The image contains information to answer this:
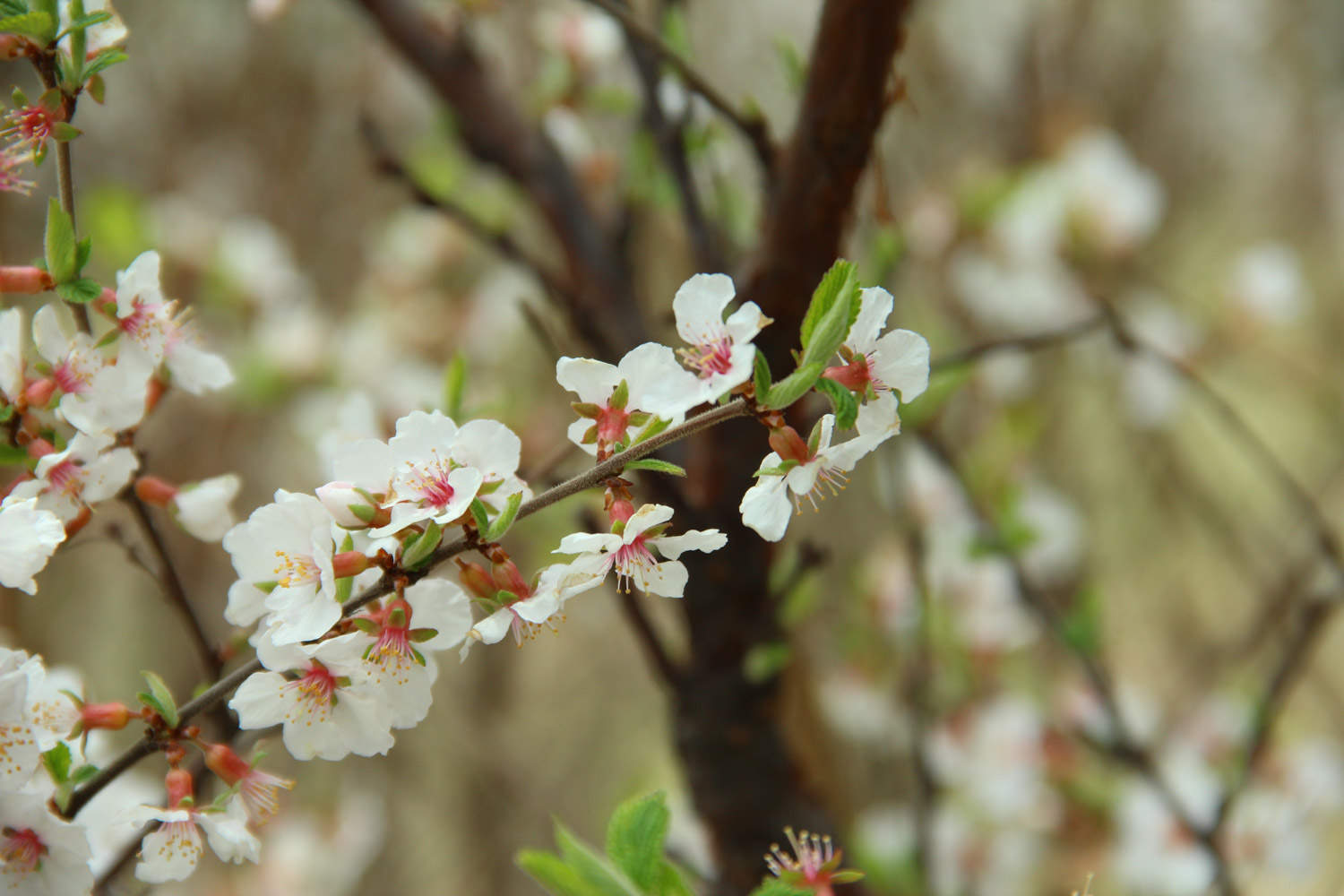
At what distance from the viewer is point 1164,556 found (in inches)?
86.5

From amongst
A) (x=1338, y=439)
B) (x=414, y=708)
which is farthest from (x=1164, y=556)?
(x=414, y=708)

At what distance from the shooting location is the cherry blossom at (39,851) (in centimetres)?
43

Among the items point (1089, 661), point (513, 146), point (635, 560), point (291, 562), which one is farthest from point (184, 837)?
point (1089, 661)

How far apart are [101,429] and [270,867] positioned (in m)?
1.42

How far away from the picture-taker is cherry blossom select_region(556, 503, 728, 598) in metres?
0.41

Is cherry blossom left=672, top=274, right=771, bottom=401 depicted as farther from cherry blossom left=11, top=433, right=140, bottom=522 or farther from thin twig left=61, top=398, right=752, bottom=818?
cherry blossom left=11, top=433, right=140, bottom=522

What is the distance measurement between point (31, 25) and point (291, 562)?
10.5 inches

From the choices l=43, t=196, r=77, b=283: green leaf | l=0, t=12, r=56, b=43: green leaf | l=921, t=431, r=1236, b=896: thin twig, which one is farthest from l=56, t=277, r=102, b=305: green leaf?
l=921, t=431, r=1236, b=896: thin twig

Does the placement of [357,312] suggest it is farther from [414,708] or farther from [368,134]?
[414,708]

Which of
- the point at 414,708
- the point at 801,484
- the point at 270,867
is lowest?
the point at 270,867

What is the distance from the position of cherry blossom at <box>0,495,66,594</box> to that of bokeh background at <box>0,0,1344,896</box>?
0.13 m

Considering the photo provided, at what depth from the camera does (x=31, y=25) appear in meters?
0.44

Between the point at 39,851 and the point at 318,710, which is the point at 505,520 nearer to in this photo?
the point at 318,710

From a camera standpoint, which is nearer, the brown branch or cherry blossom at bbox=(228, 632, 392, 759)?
cherry blossom at bbox=(228, 632, 392, 759)
